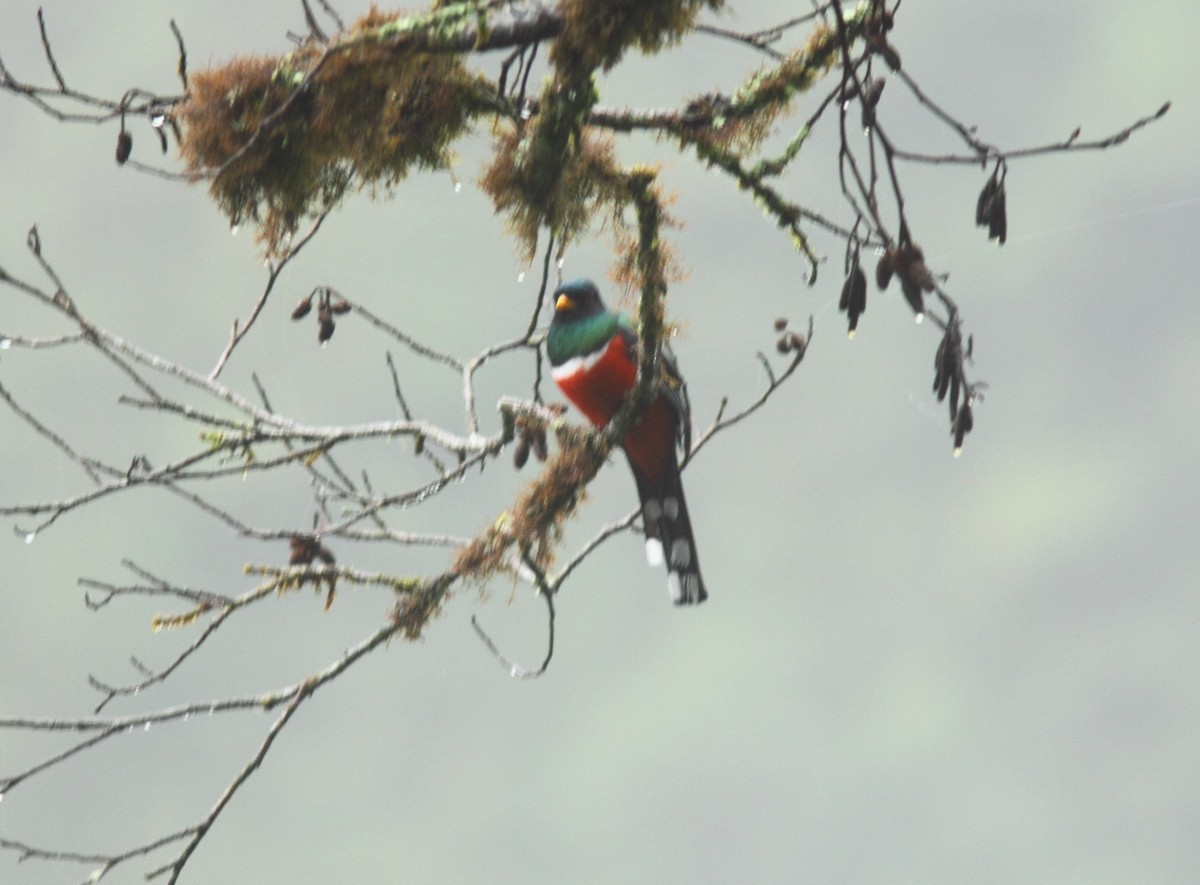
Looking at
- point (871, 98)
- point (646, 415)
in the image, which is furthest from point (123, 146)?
point (646, 415)

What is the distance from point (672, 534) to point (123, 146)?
197cm

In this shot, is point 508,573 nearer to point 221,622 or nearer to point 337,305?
point 221,622

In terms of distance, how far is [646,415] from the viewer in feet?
12.7

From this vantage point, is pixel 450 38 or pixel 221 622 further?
pixel 221 622

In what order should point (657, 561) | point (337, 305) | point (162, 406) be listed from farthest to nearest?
1. point (657, 561)
2. point (337, 305)
3. point (162, 406)

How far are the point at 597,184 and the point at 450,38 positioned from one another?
0.46m

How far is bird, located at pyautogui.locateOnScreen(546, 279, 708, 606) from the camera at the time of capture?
391cm

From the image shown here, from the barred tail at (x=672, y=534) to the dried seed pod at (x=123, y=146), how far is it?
1803mm

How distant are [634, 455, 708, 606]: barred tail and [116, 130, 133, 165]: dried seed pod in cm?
180

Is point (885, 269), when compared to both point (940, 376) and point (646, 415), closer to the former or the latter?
point (940, 376)

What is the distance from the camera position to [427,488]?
133 inches

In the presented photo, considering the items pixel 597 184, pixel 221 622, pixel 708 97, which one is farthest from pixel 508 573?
pixel 708 97

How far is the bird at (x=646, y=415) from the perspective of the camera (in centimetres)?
391

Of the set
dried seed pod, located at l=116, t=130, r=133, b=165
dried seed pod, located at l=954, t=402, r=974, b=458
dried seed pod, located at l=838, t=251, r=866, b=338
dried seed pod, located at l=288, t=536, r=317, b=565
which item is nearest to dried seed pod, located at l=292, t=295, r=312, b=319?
dried seed pod, located at l=288, t=536, r=317, b=565
